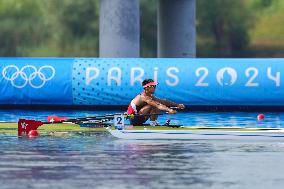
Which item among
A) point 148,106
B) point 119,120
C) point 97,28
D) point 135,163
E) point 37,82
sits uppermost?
point 97,28

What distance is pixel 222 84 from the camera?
3372 centimetres

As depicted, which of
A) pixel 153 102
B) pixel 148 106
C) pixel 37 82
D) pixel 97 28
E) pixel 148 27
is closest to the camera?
pixel 153 102

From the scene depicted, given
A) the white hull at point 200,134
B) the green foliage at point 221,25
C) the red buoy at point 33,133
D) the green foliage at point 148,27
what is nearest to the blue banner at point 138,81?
the red buoy at point 33,133

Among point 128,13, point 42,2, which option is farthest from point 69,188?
point 42,2

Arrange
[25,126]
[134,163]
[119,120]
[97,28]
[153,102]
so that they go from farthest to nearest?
[97,28]
[153,102]
[25,126]
[119,120]
[134,163]

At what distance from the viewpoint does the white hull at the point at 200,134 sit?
22125 millimetres

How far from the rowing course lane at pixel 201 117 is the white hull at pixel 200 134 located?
4871 mm

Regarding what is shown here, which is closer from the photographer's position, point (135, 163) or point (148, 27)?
point (135, 163)

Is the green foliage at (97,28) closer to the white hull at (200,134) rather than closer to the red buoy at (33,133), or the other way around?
the red buoy at (33,133)

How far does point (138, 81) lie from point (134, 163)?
1609cm

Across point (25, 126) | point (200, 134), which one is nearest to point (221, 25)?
point (25, 126)

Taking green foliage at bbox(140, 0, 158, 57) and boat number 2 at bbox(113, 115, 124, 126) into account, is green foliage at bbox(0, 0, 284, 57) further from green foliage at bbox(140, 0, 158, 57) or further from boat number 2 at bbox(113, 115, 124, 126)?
boat number 2 at bbox(113, 115, 124, 126)

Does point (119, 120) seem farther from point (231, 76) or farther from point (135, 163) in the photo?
point (231, 76)

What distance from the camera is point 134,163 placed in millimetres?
17875
